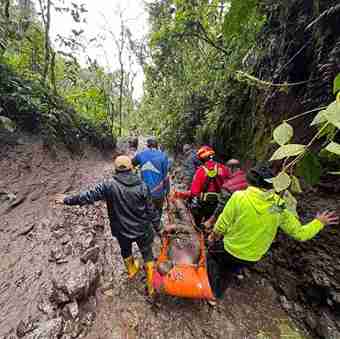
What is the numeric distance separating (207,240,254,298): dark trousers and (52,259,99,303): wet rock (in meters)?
1.74

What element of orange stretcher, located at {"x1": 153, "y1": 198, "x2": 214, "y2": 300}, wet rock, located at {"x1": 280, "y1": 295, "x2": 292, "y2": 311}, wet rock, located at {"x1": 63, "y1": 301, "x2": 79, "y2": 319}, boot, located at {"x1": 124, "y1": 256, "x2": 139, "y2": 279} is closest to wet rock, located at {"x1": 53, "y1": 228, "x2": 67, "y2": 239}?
boot, located at {"x1": 124, "y1": 256, "x2": 139, "y2": 279}

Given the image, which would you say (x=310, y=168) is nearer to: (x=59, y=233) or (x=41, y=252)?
(x=41, y=252)

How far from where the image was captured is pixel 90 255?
10.8ft

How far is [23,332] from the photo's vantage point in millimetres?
1986

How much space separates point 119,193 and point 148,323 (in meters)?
1.86

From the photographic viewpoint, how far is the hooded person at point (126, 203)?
2.93 m

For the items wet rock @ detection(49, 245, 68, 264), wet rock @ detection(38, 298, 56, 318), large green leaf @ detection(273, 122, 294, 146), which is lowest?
wet rock @ detection(49, 245, 68, 264)

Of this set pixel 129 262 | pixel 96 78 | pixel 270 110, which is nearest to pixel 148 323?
pixel 129 262

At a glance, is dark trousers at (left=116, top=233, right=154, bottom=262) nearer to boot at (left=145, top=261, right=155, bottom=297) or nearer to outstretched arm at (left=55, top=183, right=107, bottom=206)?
boot at (left=145, top=261, right=155, bottom=297)

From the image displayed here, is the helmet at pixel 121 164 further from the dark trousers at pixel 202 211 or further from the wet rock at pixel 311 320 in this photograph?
the wet rock at pixel 311 320

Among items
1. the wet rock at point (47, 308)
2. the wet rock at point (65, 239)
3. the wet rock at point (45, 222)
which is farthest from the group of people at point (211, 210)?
the wet rock at point (45, 222)

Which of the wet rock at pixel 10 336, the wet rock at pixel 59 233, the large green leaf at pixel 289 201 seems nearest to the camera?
the large green leaf at pixel 289 201

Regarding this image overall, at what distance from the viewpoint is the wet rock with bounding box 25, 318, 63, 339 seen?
6.53ft

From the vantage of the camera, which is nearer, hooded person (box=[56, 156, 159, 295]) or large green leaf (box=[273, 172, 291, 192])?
large green leaf (box=[273, 172, 291, 192])
